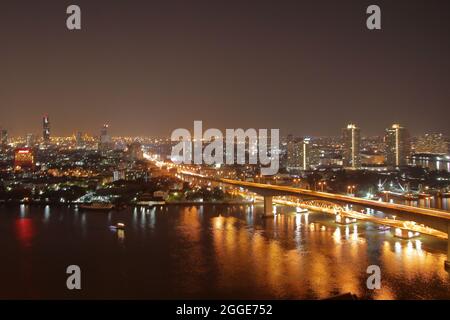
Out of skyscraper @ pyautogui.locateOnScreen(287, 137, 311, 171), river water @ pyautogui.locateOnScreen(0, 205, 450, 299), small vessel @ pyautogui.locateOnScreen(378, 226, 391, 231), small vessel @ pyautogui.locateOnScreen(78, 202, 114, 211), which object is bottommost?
river water @ pyautogui.locateOnScreen(0, 205, 450, 299)

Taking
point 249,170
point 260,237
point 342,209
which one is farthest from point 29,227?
point 249,170

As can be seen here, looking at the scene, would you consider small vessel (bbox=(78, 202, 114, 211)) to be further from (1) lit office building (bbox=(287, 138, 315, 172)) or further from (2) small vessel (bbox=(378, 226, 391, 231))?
(1) lit office building (bbox=(287, 138, 315, 172))

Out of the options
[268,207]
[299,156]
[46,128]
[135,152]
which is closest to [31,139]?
[46,128]

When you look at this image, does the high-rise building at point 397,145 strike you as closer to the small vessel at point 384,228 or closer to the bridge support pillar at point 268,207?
the bridge support pillar at point 268,207

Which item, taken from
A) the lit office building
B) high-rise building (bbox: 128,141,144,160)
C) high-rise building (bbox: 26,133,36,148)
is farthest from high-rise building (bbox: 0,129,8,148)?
the lit office building

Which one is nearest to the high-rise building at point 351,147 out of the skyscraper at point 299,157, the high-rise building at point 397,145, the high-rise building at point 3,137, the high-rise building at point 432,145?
the high-rise building at point 397,145

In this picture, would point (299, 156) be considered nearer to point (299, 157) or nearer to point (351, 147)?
point (299, 157)

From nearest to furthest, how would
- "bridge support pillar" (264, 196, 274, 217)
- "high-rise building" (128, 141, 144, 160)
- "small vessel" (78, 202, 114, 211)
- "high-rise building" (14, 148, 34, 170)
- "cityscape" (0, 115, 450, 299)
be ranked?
1. "cityscape" (0, 115, 450, 299)
2. "bridge support pillar" (264, 196, 274, 217)
3. "small vessel" (78, 202, 114, 211)
4. "high-rise building" (14, 148, 34, 170)
5. "high-rise building" (128, 141, 144, 160)
